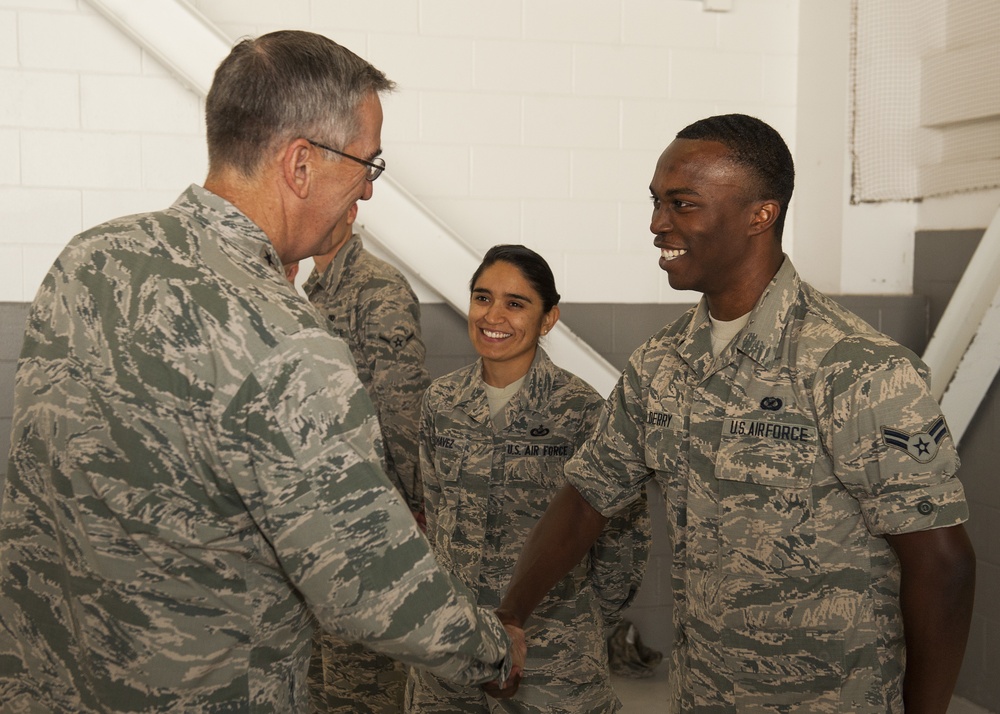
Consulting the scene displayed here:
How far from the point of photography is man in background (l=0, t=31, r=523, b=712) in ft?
3.97

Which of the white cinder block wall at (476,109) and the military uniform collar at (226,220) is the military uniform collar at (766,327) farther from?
the white cinder block wall at (476,109)

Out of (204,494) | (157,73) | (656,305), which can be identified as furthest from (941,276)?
(204,494)

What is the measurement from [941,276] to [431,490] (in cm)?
247

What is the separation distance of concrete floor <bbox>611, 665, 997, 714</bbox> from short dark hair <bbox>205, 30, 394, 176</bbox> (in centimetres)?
283

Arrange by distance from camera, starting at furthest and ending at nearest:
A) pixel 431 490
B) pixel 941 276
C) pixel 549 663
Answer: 1. pixel 941 276
2. pixel 431 490
3. pixel 549 663

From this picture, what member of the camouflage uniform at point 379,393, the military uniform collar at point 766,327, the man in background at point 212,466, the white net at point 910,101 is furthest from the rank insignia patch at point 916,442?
the white net at point 910,101

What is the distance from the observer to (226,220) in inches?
52.2

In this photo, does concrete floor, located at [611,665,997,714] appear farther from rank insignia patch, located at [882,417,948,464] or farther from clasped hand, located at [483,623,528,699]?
rank insignia patch, located at [882,417,948,464]

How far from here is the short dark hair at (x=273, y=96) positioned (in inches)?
52.1

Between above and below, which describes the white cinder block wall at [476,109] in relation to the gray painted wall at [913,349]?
above

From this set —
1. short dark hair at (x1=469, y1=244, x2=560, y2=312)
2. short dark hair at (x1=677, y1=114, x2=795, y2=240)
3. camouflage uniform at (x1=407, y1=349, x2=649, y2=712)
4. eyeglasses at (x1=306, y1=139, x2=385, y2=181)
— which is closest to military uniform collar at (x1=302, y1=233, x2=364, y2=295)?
short dark hair at (x1=469, y1=244, x2=560, y2=312)

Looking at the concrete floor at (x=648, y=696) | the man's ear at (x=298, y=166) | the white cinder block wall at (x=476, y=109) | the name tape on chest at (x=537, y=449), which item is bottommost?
the concrete floor at (x=648, y=696)

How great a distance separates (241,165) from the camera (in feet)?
4.43

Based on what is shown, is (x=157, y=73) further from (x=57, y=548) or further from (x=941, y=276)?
(x=941, y=276)
